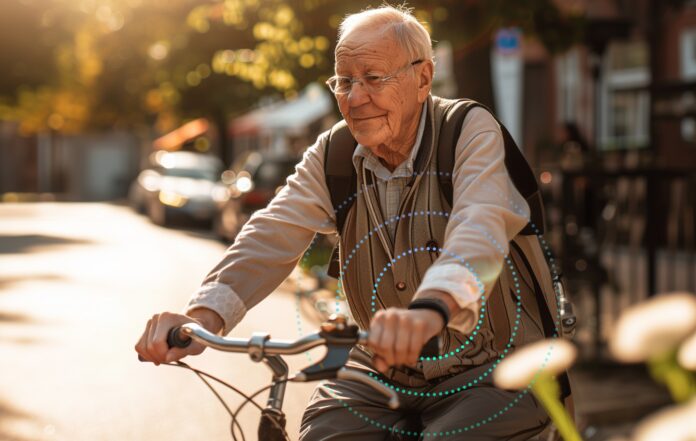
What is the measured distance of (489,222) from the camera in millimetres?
2260

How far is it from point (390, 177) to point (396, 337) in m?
0.87

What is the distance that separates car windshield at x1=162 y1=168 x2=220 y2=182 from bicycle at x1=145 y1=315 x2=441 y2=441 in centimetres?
2664

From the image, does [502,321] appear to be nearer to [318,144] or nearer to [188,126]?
[318,144]

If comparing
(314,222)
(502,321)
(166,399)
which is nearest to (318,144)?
(314,222)

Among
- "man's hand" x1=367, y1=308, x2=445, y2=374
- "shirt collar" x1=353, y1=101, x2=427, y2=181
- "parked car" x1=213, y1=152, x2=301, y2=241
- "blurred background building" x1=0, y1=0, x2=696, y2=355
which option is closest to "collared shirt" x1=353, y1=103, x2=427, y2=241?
"shirt collar" x1=353, y1=101, x2=427, y2=181

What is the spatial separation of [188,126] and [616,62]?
109 feet

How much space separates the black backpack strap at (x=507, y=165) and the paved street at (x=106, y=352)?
226 cm

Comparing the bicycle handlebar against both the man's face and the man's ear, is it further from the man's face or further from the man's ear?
the man's ear

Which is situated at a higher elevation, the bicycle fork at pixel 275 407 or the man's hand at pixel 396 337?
the man's hand at pixel 396 337

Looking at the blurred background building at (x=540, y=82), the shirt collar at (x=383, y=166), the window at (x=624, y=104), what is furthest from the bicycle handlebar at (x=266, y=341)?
the window at (x=624, y=104)

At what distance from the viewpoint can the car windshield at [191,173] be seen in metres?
28.6

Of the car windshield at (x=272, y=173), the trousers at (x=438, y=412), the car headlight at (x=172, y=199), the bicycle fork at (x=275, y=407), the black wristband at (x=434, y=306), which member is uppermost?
the black wristband at (x=434, y=306)

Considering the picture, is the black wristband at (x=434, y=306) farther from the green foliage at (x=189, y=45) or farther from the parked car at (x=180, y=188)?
the parked car at (x=180, y=188)

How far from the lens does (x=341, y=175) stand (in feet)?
8.73
